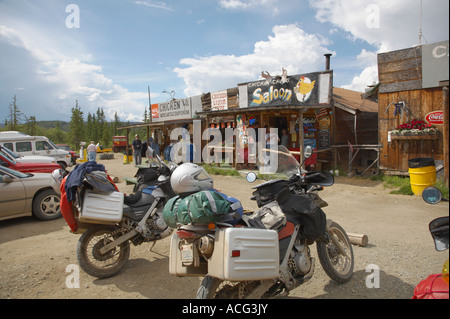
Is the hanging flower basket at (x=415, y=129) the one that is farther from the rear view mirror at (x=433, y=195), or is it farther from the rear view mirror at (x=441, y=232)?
the rear view mirror at (x=441, y=232)

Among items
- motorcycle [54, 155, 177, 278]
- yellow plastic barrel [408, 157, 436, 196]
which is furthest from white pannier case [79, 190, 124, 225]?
yellow plastic barrel [408, 157, 436, 196]

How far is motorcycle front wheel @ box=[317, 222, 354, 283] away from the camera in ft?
11.1

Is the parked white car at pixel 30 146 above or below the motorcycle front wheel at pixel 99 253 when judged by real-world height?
above

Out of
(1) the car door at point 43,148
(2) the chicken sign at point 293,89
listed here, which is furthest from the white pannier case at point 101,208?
(1) the car door at point 43,148

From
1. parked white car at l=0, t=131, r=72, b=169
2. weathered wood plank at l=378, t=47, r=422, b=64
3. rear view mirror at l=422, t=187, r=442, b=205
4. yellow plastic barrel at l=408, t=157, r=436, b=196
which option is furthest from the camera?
parked white car at l=0, t=131, r=72, b=169

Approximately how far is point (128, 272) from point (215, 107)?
14.8 metres

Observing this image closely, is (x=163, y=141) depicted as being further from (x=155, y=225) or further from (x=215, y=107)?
(x=155, y=225)

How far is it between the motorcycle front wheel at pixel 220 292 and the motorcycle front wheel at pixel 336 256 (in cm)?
104

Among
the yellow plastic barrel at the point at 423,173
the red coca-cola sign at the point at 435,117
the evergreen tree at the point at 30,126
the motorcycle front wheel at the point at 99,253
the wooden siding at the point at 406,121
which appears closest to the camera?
the motorcycle front wheel at the point at 99,253

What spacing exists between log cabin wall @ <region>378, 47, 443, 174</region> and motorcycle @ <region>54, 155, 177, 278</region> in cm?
903

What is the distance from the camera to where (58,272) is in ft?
13.7

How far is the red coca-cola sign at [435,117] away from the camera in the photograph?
31.3ft

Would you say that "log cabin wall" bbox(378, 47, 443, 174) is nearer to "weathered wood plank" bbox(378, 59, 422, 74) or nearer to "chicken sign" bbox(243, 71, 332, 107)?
"weathered wood plank" bbox(378, 59, 422, 74)
